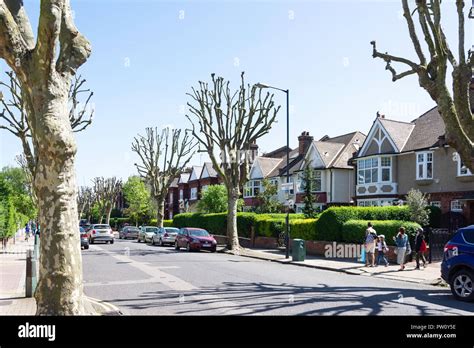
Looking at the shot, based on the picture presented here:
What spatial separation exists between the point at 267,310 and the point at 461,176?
23432 mm

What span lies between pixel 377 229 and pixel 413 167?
13.3m

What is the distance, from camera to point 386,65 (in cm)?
1548

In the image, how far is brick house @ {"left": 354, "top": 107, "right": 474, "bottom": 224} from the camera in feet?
95.6

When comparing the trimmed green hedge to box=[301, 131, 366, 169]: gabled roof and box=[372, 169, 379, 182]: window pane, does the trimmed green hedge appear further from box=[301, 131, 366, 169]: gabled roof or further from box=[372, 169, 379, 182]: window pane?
box=[301, 131, 366, 169]: gabled roof

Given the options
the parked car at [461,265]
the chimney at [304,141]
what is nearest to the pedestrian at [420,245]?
the parked car at [461,265]

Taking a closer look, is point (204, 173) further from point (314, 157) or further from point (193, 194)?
point (314, 157)

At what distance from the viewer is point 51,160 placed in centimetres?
667

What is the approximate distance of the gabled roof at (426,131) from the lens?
3184 cm

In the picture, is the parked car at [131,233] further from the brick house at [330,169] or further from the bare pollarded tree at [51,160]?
the bare pollarded tree at [51,160]

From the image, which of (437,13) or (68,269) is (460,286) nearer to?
(437,13)

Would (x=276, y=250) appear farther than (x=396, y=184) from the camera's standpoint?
No

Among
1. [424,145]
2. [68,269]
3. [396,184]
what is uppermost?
[424,145]

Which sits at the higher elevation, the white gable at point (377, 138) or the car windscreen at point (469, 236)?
the white gable at point (377, 138)
